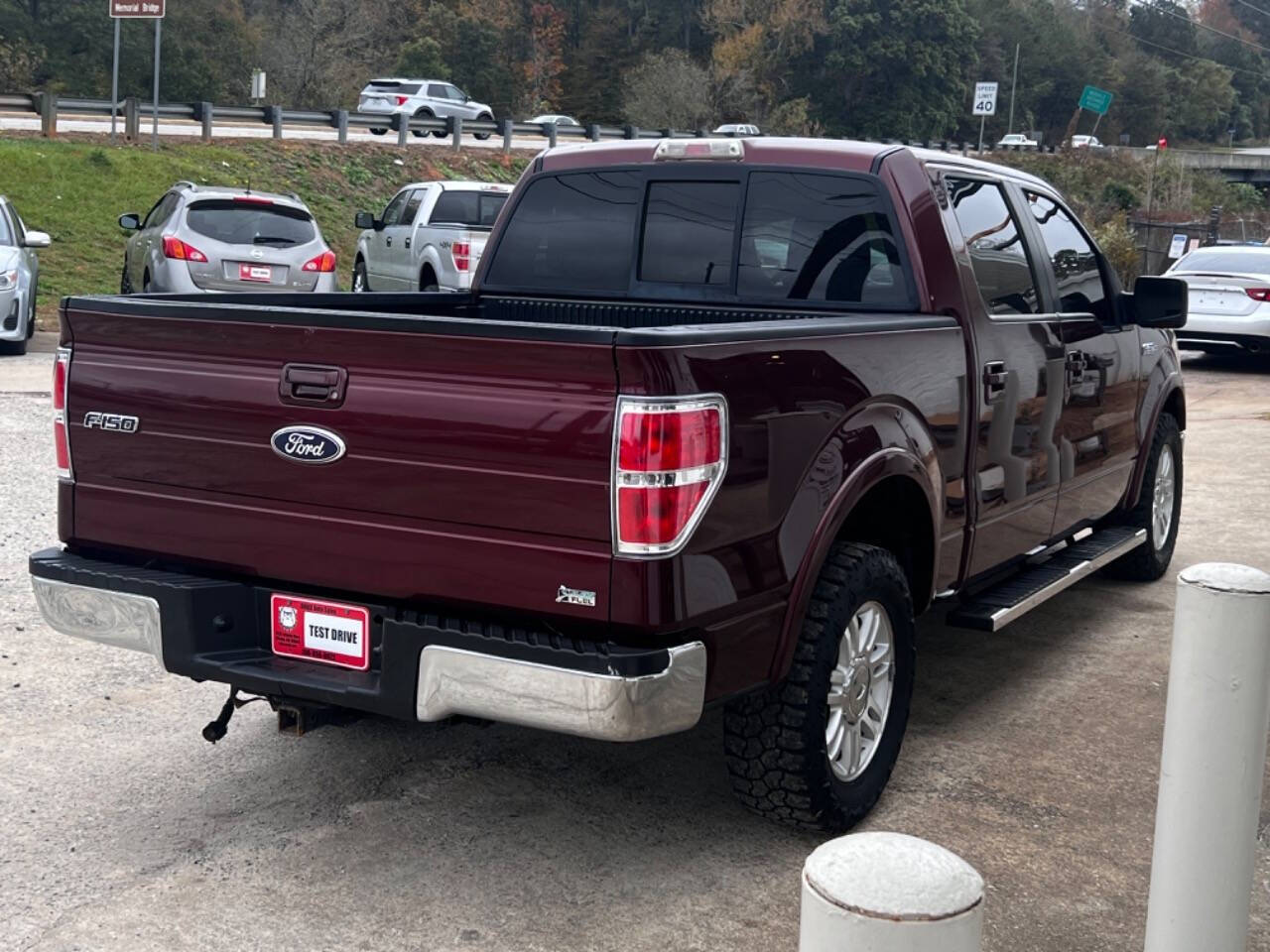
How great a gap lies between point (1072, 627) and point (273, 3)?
7042 centimetres

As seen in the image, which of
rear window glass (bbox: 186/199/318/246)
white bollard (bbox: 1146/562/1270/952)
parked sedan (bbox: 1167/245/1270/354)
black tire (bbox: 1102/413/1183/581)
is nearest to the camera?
white bollard (bbox: 1146/562/1270/952)

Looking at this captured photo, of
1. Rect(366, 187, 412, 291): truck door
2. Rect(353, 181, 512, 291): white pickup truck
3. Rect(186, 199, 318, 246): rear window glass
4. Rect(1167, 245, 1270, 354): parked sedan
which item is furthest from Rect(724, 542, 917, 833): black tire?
Rect(366, 187, 412, 291): truck door

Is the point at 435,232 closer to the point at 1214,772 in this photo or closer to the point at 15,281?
the point at 15,281

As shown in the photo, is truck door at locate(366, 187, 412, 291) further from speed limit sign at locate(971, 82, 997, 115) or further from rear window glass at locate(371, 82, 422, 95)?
speed limit sign at locate(971, 82, 997, 115)

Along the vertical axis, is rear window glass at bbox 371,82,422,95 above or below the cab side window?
above

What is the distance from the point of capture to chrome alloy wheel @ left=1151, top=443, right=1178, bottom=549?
7266 millimetres

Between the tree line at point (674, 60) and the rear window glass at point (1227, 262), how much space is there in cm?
3783

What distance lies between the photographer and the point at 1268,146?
125m

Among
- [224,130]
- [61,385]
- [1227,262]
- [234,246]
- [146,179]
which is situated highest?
[224,130]

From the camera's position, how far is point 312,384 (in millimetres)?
3775

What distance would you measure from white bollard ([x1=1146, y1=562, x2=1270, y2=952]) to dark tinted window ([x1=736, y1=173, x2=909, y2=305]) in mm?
2226

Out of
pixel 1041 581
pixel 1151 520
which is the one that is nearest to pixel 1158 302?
pixel 1151 520

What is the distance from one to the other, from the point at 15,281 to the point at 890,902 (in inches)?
539

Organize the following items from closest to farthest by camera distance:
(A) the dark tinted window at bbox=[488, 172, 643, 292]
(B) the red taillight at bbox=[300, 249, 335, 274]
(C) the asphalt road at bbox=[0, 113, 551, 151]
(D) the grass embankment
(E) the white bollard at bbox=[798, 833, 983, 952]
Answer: (E) the white bollard at bbox=[798, 833, 983, 952] → (A) the dark tinted window at bbox=[488, 172, 643, 292] → (B) the red taillight at bbox=[300, 249, 335, 274] → (D) the grass embankment → (C) the asphalt road at bbox=[0, 113, 551, 151]
